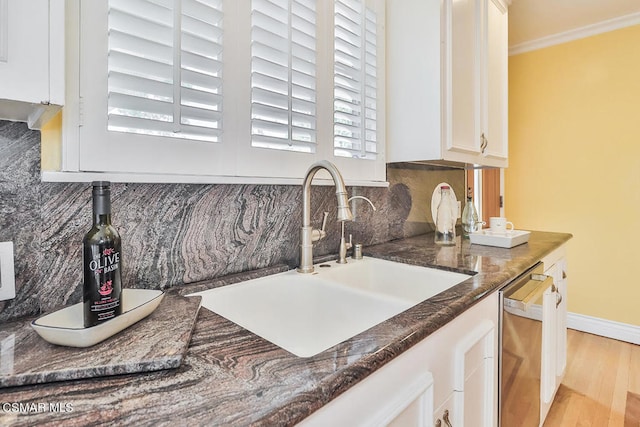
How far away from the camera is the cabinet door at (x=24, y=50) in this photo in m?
Answer: 0.49

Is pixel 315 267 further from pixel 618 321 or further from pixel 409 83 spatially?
pixel 618 321

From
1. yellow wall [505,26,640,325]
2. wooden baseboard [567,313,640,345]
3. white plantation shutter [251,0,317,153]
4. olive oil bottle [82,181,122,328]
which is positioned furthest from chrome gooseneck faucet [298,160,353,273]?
wooden baseboard [567,313,640,345]

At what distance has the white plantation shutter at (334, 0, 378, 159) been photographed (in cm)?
137

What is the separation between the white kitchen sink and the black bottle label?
0.29 m

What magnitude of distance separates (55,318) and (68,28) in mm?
620

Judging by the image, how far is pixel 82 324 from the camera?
2.03ft

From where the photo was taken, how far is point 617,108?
8.76 ft

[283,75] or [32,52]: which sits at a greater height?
[283,75]

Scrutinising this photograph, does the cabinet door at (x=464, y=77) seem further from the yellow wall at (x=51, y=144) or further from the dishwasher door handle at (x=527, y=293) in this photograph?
the yellow wall at (x=51, y=144)

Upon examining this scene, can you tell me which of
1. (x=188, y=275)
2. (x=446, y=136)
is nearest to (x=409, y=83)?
(x=446, y=136)

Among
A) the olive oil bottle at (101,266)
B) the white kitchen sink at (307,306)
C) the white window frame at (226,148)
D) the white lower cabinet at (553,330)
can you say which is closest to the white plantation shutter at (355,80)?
the white window frame at (226,148)

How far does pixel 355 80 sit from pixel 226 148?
73cm

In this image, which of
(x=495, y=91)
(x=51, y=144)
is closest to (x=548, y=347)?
(x=495, y=91)

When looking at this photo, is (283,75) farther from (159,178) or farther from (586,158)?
(586,158)
